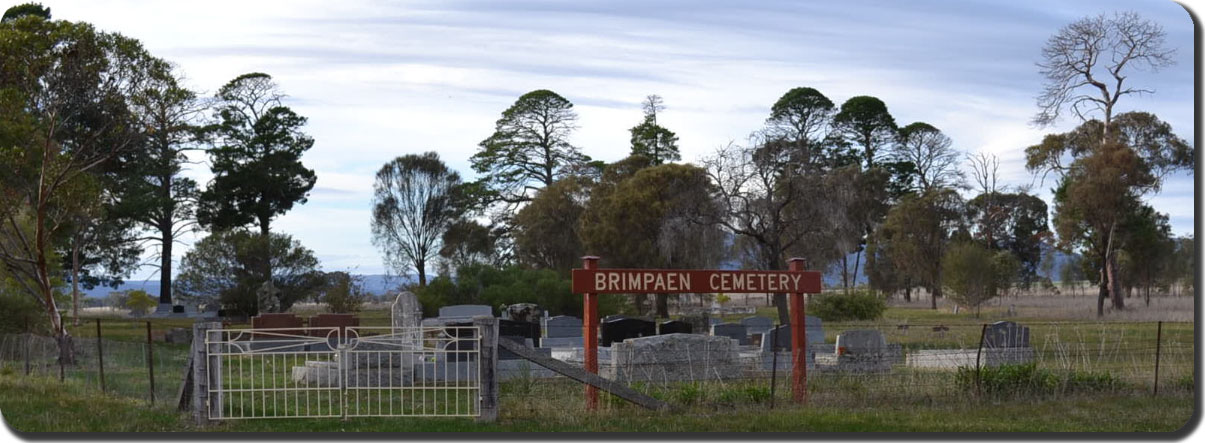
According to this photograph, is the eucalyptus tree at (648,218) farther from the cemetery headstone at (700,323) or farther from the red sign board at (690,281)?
the red sign board at (690,281)

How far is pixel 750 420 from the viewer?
1220 cm

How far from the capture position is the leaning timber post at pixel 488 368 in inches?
473

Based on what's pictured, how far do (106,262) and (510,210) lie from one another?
1882 centimetres

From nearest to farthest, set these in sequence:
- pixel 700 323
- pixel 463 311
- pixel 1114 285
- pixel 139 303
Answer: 1. pixel 463 311
2. pixel 700 323
3. pixel 1114 285
4. pixel 139 303

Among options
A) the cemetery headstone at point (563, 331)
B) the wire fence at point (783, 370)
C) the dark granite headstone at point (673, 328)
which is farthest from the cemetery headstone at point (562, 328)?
the dark granite headstone at point (673, 328)

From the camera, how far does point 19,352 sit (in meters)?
20.5

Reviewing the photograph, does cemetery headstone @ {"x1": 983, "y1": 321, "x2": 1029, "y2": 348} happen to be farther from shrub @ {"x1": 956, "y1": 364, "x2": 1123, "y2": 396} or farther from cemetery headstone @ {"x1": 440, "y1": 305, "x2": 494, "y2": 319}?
cemetery headstone @ {"x1": 440, "y1": 305, "x2": 494, "y2": 319}

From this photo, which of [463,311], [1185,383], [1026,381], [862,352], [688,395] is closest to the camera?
[688,395]

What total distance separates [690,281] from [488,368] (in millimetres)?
3014

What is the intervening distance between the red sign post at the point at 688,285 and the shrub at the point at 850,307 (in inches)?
764

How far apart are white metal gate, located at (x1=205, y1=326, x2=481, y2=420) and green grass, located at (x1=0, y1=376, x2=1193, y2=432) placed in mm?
288

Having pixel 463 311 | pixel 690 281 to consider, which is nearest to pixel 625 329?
pixel 463 311

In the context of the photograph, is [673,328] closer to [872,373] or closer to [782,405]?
[872,373]

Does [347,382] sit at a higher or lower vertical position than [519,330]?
higher
